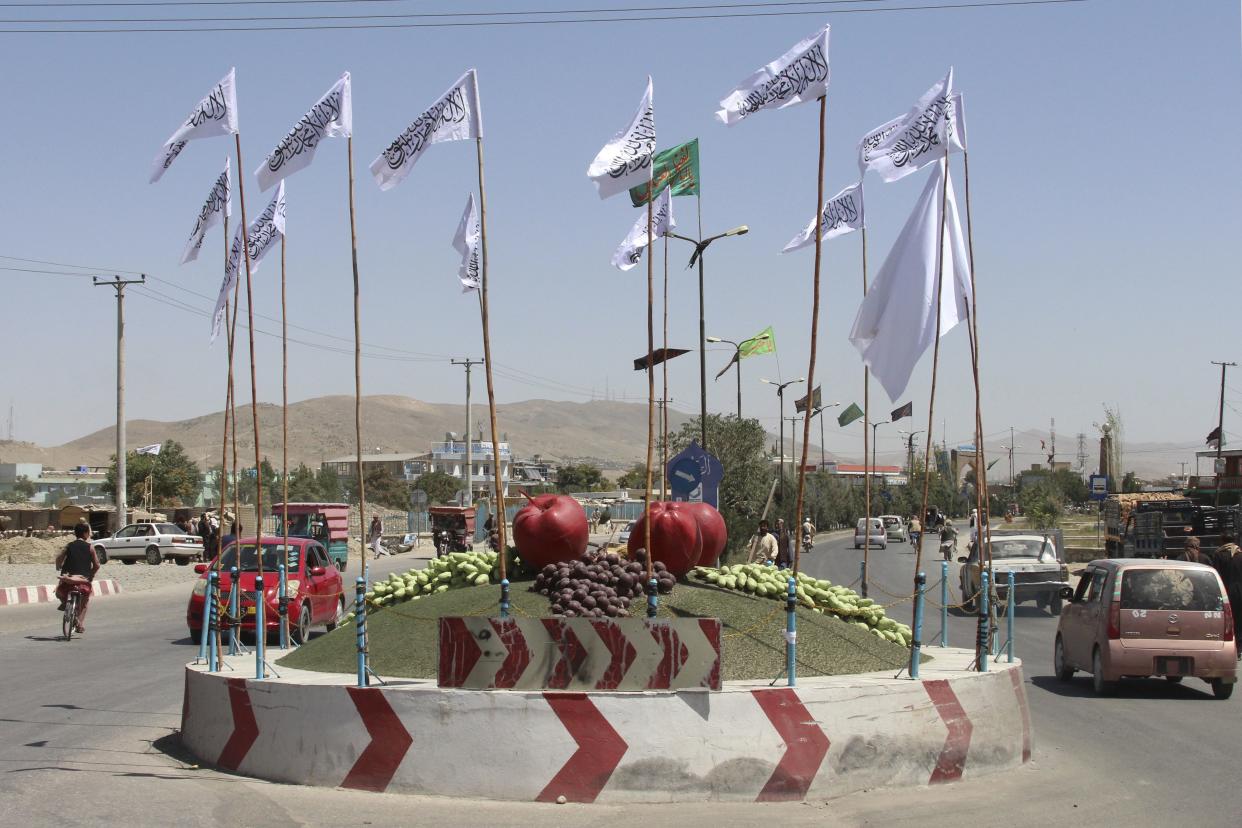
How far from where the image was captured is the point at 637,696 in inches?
306

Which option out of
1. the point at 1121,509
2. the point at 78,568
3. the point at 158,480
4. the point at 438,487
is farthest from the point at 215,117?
the point at 438,487

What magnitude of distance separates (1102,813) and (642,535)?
414 cm

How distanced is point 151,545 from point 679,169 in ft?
121

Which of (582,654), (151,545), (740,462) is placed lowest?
(151,545)

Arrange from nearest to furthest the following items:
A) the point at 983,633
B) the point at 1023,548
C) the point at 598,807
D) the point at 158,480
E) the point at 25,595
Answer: the point at 598,807
the point at 983,633
the point at 1023,548
the point at 25,595
the point at 158,480

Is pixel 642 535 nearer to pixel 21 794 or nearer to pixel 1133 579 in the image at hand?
pixel 21 794

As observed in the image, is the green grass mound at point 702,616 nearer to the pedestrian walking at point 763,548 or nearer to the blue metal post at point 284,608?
the blue metal post at point 284,608

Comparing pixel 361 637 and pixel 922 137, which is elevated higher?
pixel 922 137

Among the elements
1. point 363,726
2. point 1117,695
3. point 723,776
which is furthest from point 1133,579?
point 363,726

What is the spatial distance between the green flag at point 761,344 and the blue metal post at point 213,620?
2404 cm

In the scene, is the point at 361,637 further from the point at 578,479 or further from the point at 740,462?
the point at 578,479

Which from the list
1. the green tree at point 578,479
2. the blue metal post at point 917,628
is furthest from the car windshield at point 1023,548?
the green tree at point 578,479

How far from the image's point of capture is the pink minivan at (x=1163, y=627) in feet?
45.6

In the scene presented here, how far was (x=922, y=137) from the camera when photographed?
11.5 metres
